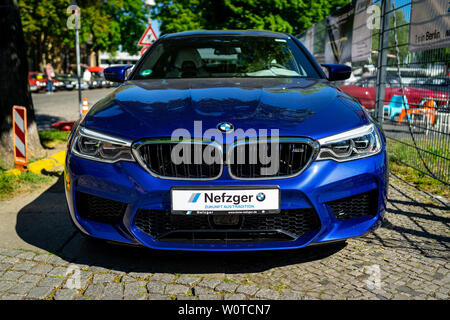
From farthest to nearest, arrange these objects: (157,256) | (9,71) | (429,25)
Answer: (9,71), (429,25), (157,256)

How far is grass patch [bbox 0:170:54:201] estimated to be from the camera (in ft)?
16.0

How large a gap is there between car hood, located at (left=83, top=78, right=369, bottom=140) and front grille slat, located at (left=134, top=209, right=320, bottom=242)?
45cm

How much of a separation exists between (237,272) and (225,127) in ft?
2.93

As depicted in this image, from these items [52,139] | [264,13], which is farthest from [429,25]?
[264,13]

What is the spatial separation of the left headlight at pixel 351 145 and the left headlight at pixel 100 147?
1104 millimetres

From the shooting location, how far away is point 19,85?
609 cm

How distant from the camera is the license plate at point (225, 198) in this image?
257cm

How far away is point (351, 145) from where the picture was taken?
9.11 feet

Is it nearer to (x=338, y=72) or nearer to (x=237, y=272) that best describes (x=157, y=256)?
(x=237, y=272)

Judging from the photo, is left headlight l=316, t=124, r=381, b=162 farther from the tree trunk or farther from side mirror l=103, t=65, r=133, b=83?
the tree trunk

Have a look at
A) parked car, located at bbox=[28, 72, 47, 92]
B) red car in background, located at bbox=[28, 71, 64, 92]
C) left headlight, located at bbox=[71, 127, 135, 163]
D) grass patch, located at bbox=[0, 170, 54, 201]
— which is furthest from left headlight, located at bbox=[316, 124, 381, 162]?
parked car, located at bbox=[28, 72, 47, 92]

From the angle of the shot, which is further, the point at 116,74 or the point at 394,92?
the point at 394,92

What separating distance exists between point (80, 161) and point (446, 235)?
271cm
